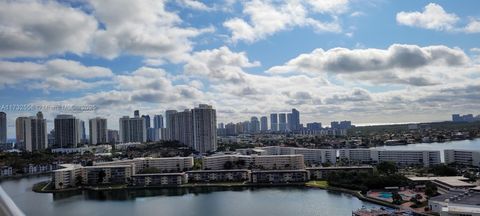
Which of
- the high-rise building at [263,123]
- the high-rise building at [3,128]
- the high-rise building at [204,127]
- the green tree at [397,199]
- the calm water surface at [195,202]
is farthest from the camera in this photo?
the high-rise building at [263,123]

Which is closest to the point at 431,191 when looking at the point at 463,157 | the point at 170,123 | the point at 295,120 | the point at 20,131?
the point at 463,157

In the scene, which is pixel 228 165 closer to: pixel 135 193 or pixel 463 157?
pixel 135 193

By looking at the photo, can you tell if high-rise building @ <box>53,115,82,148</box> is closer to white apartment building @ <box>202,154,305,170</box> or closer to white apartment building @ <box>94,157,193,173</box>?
white apartment building @ <box>94,157,193,173</box>

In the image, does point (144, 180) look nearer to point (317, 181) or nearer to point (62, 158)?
point (317, 181)

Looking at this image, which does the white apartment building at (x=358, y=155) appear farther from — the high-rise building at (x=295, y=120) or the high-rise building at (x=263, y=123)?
the high-rise building at (x=263, y=123)

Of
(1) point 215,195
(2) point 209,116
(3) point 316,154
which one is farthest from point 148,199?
(2) point 209,116

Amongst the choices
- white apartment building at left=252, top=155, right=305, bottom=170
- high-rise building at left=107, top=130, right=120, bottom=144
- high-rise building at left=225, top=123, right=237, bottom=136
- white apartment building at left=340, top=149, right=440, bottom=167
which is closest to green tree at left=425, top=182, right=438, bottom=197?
white apartment building at left=252, top=155, right=305, bottom=170

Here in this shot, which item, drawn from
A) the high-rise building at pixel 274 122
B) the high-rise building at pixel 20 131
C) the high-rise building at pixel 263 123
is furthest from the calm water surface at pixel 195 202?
the high-rise building at pixel 274 122

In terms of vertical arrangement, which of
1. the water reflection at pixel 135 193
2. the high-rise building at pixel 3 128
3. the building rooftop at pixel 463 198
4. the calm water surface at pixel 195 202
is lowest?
the water reflection at pixel 135 193
